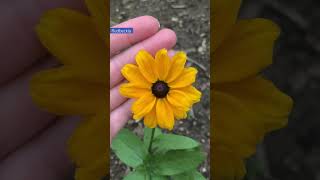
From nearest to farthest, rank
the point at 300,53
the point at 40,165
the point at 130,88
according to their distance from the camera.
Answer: the point at 130,88, the point at 40,165, the point at 300,53

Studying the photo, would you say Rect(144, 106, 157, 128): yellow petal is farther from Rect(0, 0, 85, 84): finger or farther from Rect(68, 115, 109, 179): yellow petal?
Rect(0, 0, 85, 84): finger

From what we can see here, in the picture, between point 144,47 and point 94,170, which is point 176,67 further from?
point 94,170

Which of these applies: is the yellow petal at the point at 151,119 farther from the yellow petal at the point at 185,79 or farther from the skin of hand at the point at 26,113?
the skin of hand at the point at 26,113

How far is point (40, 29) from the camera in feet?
1.94

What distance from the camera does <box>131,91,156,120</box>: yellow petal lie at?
53 centimetres

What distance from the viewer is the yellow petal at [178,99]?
0.53 meters

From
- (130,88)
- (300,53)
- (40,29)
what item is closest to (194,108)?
(130,88)

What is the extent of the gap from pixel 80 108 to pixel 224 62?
0.50 ft

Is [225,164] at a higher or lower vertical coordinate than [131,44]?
lower

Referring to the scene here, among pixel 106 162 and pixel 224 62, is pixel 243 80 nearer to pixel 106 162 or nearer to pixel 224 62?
pixel 224 62

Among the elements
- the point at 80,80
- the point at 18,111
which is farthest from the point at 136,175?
the point at 18,111

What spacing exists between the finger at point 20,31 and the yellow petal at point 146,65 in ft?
0.56

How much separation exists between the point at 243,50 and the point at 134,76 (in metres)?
0.13

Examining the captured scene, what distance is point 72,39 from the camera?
1.96 feet
